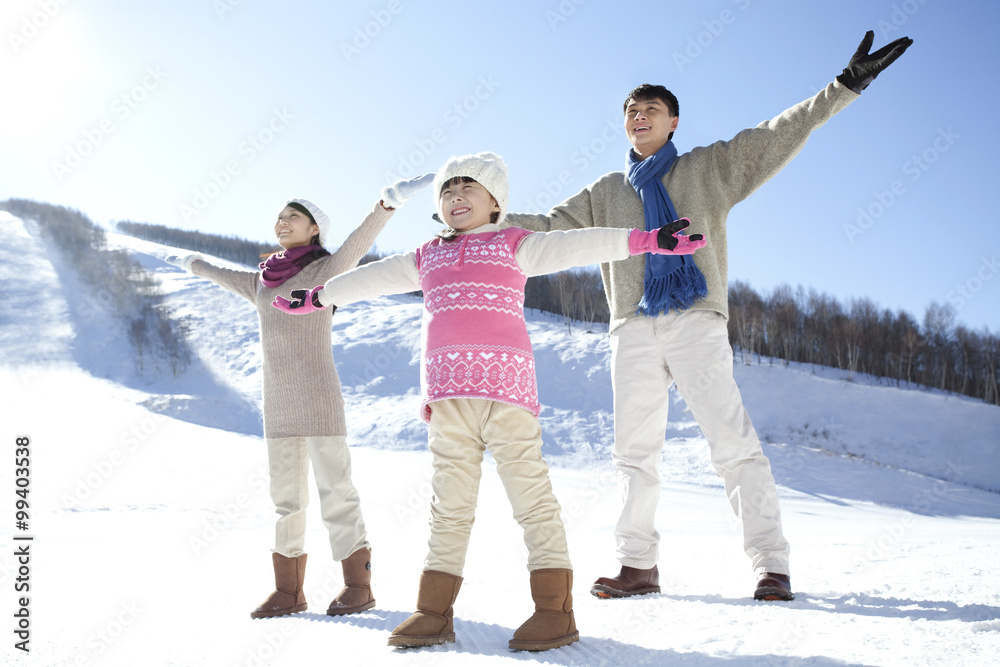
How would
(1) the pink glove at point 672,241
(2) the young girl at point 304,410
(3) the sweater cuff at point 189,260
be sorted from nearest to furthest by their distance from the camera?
(1) the pink glove at point 672,241
(2) the young girl at point 304,410
(3) the sweater cuff at point 189,260

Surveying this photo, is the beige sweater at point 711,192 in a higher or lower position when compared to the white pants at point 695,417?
higher

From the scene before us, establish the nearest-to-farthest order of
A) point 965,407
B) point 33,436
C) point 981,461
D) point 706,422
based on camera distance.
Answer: point 706,422 < point 33,436 < point 981,461 < point 965,407

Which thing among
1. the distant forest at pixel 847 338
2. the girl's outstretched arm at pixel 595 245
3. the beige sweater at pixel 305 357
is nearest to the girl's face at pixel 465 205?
the girl's outstretched arm at pixel 595 245

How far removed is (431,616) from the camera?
1890 mm

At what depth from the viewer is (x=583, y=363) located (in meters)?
24.2

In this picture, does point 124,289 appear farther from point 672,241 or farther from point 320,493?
point 672,241

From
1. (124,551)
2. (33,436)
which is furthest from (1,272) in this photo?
(124,551)

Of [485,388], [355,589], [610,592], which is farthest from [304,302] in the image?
[610,592]

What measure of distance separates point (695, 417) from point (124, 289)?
33064 mm

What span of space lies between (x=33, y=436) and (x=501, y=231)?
11537mm

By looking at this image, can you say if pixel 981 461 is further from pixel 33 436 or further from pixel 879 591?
pixel 33 436

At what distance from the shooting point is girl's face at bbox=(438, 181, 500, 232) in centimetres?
224

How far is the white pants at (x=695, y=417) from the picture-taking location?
8.30ft

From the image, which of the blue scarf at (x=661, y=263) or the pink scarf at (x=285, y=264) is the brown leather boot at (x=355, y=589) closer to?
the pink scarf at (x=285, y=264)
